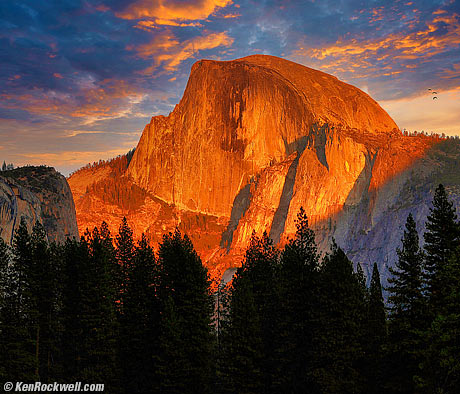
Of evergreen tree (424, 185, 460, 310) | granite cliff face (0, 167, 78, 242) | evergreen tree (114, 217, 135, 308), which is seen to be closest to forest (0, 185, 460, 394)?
evergreen tree (424, 185, 460, 310)

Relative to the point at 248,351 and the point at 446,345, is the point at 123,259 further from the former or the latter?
the point at 446,345

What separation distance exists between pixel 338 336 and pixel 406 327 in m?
6.50

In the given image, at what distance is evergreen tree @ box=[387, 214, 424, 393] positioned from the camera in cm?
3628

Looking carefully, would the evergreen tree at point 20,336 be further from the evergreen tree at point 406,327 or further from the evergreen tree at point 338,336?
the evergreen tree at point 406,327

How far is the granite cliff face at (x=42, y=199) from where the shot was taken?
102625mm

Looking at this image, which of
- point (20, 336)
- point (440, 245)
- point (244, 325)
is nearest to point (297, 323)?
point (244, 325)

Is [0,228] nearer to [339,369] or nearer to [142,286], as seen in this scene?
[142,286]

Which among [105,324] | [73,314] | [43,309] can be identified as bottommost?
[105,324]

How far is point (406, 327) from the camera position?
35969mm

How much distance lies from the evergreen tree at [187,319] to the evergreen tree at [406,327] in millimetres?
16930

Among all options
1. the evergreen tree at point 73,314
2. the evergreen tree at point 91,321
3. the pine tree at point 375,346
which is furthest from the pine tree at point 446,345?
the evergreen tree at point 73,314

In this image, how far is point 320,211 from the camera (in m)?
165

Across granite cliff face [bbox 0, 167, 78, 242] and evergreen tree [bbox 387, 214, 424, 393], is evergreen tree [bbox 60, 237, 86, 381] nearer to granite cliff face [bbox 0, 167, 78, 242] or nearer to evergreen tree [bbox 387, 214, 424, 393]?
evergreen tree [bbox 387, 214, 424, 393]

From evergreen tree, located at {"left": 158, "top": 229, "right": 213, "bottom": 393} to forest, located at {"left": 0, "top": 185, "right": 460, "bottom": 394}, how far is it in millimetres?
133
